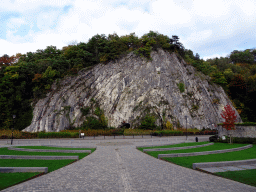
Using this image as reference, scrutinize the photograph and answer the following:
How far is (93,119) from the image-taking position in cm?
3634

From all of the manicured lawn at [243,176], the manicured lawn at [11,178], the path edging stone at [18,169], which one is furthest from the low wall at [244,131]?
the manicured lawn at [11,178]

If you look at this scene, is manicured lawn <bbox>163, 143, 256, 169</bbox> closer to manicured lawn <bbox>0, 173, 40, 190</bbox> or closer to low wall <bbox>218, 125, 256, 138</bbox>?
manicured lawn <bbox>0, 173, 40, 190</bbox>

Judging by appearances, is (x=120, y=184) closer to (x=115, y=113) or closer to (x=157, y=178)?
(x=157, y=178)

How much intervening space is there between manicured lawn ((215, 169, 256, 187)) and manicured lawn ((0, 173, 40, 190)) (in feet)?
26.8

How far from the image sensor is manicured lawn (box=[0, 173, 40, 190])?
5832 millimetres

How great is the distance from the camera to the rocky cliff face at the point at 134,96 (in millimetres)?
36875

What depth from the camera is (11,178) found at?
6.53m

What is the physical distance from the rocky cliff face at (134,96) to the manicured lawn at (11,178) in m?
29.5

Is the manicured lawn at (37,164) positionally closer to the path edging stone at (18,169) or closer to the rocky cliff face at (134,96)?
the path edging stone at (18,169)

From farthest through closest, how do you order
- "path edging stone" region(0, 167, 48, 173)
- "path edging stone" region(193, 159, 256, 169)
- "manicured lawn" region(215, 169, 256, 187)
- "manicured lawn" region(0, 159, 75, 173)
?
"manicured lawn" region(0, 159, 75, 173) → "path edging stone" region(193, 159, 256, 169) → "path edging stone" region(0, 167, 48, 173) → "manicured lawn" region(215, 169, 256, 187)

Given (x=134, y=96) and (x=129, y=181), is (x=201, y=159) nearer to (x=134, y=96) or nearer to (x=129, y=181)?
(x=129, y=181)

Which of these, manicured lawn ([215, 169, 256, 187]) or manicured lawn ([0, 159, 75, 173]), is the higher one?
manicured lawn ([215, 169, 256, 187])

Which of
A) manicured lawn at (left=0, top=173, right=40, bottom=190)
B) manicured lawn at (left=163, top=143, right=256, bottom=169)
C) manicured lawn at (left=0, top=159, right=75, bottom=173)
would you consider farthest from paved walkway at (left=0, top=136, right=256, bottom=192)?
manicured lawn at (left=163, top=143, right=256, bottom=169)

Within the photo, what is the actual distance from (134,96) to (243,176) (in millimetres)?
32645
